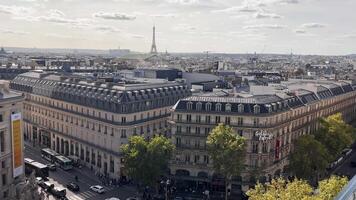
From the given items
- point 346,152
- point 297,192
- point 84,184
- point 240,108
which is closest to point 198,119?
point 240,108

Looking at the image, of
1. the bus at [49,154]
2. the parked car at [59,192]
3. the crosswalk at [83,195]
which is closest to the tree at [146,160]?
the crosswalk at [83,195]

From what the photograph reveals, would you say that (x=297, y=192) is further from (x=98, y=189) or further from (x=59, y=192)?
Result: (x=59, y=192)

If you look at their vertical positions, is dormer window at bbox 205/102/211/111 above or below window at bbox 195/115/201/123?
above

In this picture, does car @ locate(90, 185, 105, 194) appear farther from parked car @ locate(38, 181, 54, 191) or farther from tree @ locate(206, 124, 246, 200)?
tree @ locate(206, 124, 246, 200)

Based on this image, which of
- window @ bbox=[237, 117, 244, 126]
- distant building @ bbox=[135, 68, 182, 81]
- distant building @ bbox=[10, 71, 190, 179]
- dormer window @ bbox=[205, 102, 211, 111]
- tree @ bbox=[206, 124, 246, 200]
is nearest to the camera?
tree @ bbox=[206, 124, 246, 200]

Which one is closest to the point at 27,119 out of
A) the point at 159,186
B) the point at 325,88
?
the point at 159,186

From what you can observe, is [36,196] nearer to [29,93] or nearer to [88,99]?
[88,99]

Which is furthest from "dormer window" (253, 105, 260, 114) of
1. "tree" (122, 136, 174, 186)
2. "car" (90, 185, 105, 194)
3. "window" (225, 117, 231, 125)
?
"car" (90, 185, 105, 194)
